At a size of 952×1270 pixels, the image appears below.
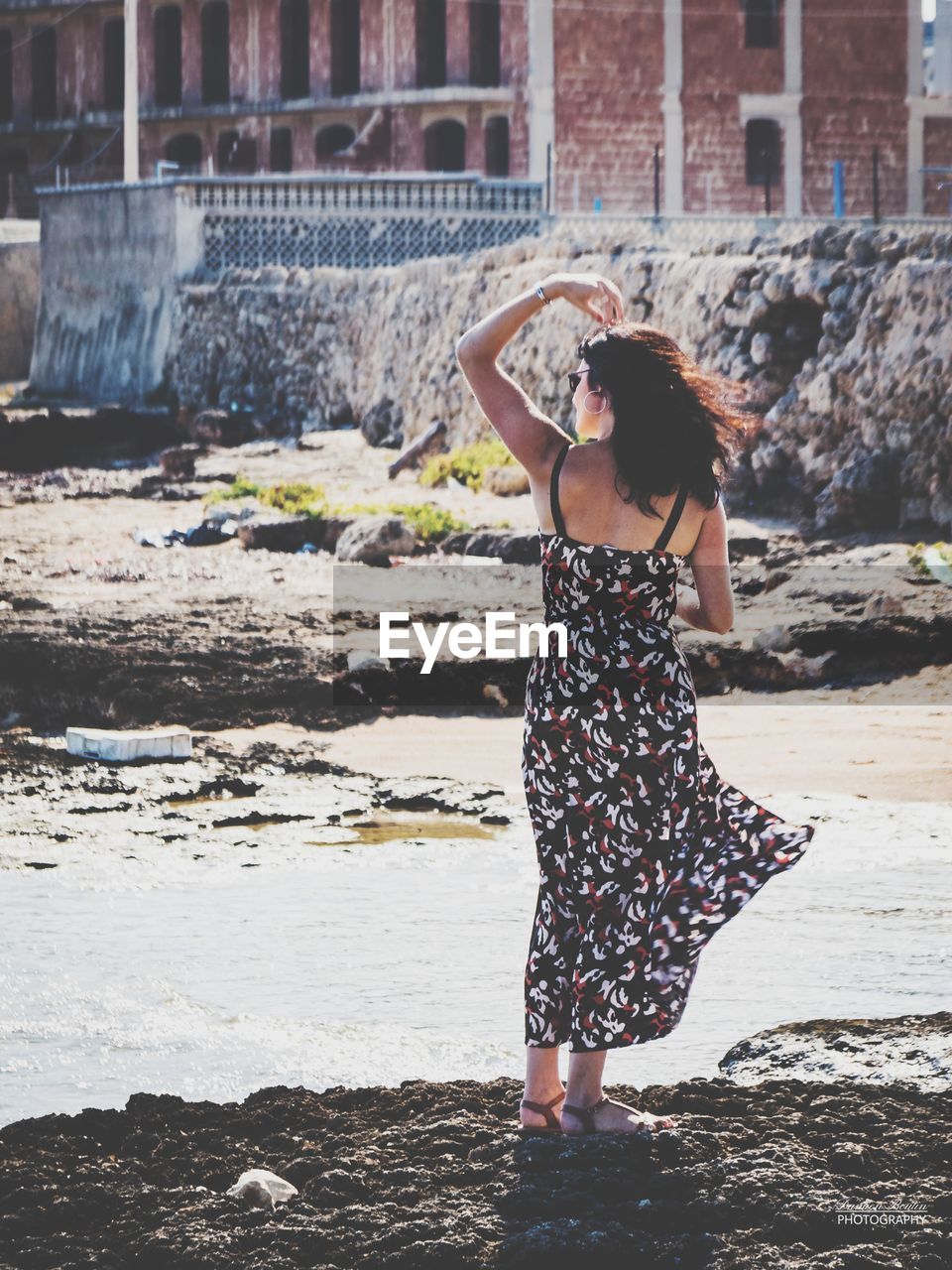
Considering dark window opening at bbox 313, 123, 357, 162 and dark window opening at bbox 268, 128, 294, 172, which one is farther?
dark window opening at bbox 268, 128, 294, 172

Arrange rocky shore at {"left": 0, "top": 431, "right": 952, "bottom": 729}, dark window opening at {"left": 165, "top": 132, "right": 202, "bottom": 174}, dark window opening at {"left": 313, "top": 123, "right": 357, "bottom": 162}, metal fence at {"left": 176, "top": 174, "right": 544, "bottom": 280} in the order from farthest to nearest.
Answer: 1. dark window opening at {"left": 165, "top": 132, "right": 202, "bottom": 174}
2. dark window opening at {"left": 313, "top": 123, "right": 357, "bottom": 162}
3. metal fence at {"left": 176, "top": 174, "right": 544, "bottom": 280}
4. rocky shore at {"left": 0, "top": 431, "right": 952, "bottom": 729}

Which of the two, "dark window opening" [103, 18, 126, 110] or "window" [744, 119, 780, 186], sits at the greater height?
"dark window opening" [103, 18, 126, 110]

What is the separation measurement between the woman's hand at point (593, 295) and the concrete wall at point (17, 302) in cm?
3298

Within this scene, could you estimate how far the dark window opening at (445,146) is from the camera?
37.3m

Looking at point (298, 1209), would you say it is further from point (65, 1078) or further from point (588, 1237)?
point (65, 1078)

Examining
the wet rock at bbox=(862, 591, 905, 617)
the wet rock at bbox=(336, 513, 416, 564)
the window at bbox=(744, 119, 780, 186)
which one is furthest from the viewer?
the window at bbox=(744, 119, 780, 186)

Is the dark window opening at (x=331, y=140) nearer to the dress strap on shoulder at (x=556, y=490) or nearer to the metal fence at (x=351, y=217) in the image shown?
the metal fence at (x=351, y=217)

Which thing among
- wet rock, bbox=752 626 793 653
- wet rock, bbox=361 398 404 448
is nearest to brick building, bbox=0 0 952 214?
wet rock, bbox=361 398 404 448

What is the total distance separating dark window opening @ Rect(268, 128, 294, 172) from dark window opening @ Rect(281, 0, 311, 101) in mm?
870

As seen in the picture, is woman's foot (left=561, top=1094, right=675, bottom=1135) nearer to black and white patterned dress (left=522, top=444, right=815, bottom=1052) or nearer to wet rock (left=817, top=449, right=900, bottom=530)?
black and white patterned dress (left=522, top=444, right=815, bottom=1052)

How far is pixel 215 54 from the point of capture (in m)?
40.2

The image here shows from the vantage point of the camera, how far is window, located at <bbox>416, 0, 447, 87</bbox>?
121ft

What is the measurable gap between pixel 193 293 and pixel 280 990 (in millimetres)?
25198

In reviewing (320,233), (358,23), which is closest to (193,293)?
(320,233)
